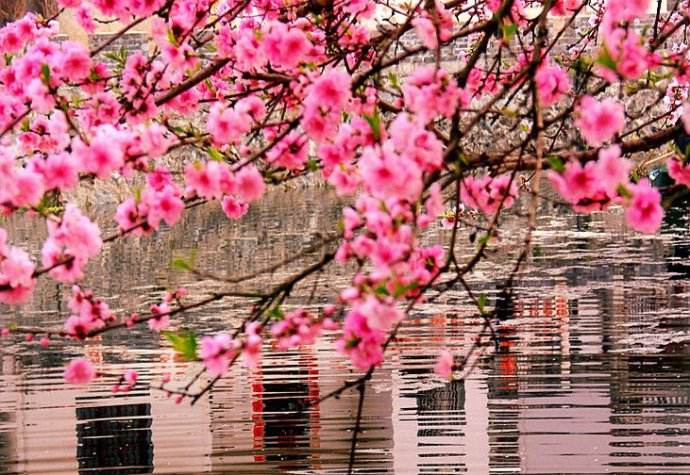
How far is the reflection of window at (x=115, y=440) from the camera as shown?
8984mm

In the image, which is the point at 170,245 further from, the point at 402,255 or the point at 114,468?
the point at 402,255

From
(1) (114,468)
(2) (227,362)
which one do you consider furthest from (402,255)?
(1) (114,468)

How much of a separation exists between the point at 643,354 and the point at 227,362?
23.9 feet

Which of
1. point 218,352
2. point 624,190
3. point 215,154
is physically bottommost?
point 218,352

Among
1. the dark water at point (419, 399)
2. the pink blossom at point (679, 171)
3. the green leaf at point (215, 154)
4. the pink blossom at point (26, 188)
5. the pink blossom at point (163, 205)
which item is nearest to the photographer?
the pink blossom at point (26, 188)

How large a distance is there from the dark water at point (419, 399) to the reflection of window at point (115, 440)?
0.02 m

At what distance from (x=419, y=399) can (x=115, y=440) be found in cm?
197

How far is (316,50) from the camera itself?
276 inches

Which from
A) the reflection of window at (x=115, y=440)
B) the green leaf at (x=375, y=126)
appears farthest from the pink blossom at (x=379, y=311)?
the reflection of window at (x=115, y=440)

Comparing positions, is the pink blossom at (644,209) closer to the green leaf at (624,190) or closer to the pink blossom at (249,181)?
the green leaf at (624,190)

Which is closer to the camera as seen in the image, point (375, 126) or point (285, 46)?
point (375, 126)

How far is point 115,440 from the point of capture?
31.7 feet

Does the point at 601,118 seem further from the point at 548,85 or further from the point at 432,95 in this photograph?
the point at 548,85

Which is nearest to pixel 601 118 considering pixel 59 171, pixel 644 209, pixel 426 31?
pixel 644 209
